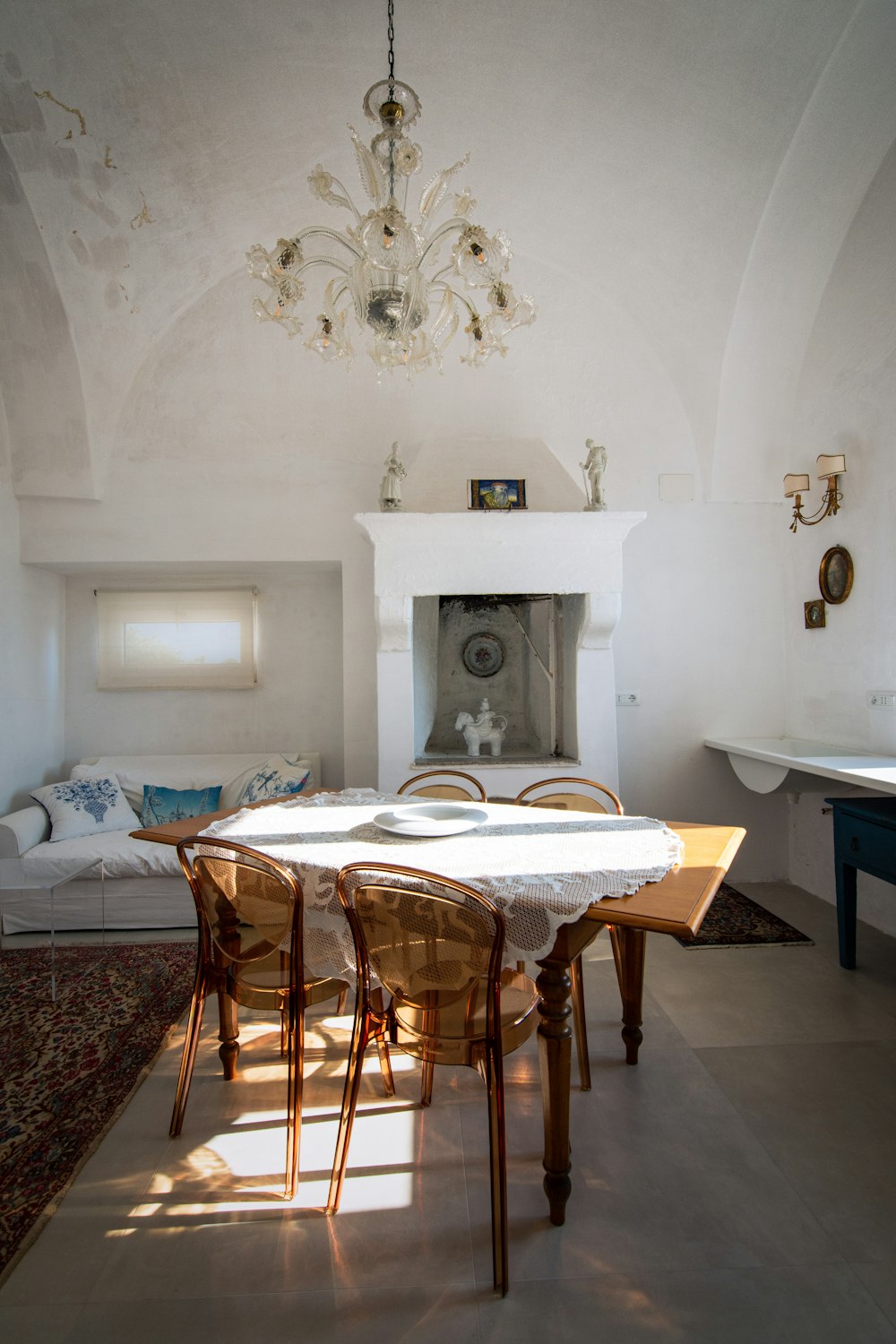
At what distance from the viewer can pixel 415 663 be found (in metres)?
4.32

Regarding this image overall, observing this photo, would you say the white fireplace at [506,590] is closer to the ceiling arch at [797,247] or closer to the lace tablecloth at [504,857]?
the ceiling arch at [797,247]

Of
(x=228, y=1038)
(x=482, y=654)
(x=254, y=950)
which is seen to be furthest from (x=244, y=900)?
(x=482, y=654)

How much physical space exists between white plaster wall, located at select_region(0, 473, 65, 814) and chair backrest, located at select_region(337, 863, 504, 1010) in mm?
3136

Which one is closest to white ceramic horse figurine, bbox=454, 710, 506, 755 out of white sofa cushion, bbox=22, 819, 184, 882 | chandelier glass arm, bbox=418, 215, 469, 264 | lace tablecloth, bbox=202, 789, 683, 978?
white sofa cushion, bbox=22, 819, 184, 882

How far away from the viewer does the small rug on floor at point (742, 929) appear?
340 cm

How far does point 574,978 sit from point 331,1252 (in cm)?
97

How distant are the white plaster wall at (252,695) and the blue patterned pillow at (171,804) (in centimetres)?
48

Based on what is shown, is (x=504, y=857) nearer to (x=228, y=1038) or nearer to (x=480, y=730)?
(x=228, y=1038)

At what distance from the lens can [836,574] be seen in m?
3.82

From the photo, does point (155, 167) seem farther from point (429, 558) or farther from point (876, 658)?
point (876, 658)

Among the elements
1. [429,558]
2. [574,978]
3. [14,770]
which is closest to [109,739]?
[14,770]

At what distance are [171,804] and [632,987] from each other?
2.83 metres

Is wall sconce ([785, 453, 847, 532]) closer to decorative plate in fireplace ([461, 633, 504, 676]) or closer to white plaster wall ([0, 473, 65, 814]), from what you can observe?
decorative plate in fireplace ([461, 633, 504, 676])

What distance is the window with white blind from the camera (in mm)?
4641
